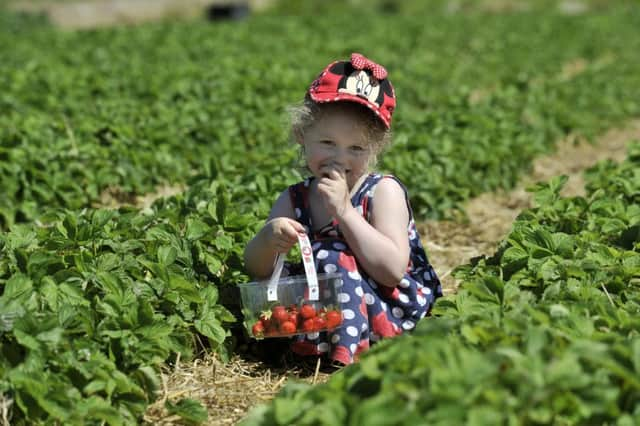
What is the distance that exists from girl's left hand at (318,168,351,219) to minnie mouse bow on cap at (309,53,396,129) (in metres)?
0.27

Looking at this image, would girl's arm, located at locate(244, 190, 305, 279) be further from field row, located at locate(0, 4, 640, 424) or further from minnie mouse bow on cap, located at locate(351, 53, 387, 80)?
minnie mouse bow on cap, located at locate(351, 53, 387, 80)

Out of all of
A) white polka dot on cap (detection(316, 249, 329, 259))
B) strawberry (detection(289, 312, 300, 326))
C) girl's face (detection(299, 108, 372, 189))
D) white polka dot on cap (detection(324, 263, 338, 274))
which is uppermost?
girl's face (detection(299, 108, 372, 189))

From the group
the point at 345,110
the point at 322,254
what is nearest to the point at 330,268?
the point at 322,254

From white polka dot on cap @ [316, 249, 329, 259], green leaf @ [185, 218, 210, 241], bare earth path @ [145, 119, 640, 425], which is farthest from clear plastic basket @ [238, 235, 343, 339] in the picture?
green leaf @ [185, 218, 210, 241]

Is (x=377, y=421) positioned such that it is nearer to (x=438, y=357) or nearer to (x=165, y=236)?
(x=438, y=357)

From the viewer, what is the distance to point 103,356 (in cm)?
289

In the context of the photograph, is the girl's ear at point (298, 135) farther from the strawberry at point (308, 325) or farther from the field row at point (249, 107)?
the field row at point (249, 107)

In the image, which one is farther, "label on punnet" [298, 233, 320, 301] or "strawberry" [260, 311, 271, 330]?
"strawberry" [260, 311, 271, 330]

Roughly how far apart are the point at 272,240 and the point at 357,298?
14.9 inches

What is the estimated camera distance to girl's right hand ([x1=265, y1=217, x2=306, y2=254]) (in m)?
3.25

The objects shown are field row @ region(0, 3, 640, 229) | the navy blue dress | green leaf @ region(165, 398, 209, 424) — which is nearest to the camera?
green leaf @ region(165, 398, 209, 424)

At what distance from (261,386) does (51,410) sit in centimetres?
92

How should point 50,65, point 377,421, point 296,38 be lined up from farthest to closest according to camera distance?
point 296,38 < point 50,65 < point 377,421

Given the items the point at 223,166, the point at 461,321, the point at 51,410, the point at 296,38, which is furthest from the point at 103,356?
the point at 296,38
